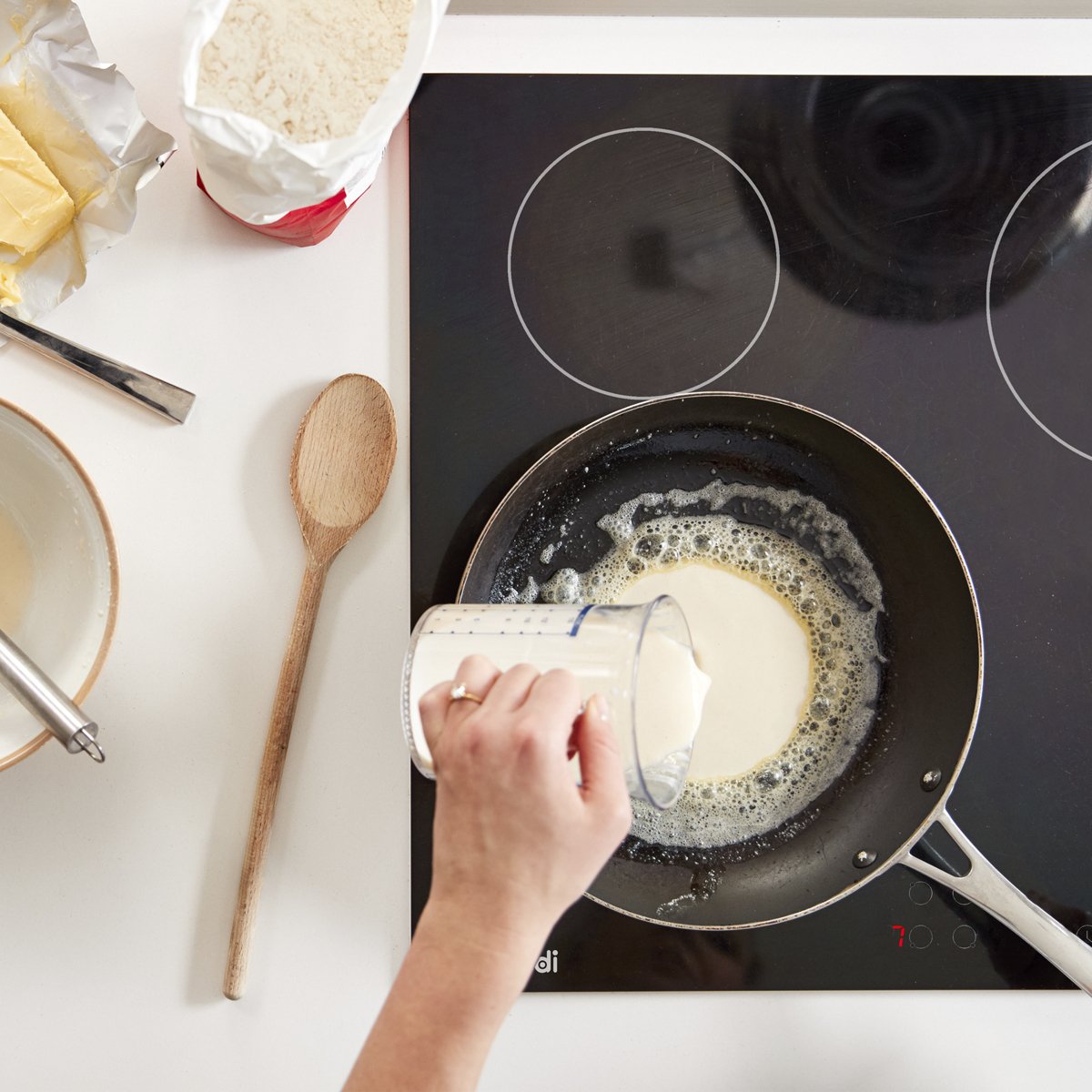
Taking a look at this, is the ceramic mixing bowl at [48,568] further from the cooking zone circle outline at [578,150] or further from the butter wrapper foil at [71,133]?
the cooking zone circle outline at [578,150]

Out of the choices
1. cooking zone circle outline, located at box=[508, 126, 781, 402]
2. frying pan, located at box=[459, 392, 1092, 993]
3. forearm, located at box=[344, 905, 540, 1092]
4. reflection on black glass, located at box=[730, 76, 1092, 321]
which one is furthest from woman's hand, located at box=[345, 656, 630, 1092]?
reflection on black glass, located at box=[730, 76, 1092, 321]

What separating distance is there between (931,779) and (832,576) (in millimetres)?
173

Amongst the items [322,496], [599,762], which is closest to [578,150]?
[322,496]

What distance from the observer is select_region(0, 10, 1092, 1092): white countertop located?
71 cm

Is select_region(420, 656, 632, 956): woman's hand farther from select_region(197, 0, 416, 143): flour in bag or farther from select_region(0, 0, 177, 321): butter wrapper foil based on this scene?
select_region(0, 0, 177, 321): butter wrapper foil

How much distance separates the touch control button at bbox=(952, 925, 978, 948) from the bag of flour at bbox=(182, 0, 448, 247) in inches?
28.3

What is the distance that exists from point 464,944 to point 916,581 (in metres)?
0.46

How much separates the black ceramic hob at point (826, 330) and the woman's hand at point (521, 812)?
0.81ft

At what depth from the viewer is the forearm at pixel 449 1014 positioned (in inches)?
17.8

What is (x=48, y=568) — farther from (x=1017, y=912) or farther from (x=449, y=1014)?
(x=1017, y=912)

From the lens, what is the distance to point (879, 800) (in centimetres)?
72

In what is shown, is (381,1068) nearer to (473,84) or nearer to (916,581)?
(916,581)

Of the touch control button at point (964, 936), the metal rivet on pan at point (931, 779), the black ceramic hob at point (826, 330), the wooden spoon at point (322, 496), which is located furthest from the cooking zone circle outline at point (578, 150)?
the touch control button at point (964, 936)

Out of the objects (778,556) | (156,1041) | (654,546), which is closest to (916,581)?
(778,556)
